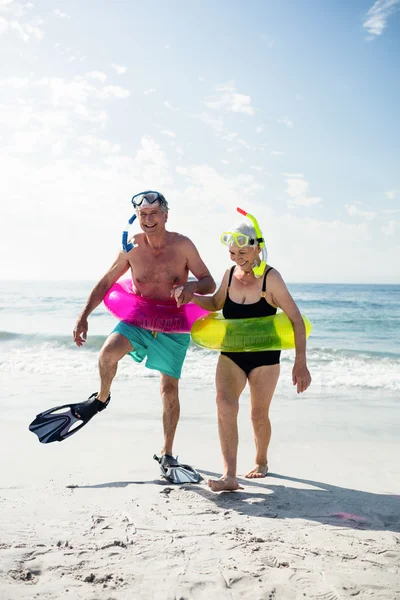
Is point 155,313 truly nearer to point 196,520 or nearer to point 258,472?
point 258,472

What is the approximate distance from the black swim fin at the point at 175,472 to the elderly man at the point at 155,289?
0.06 metres

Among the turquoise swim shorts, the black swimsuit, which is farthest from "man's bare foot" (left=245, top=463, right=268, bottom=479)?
the turquoise swim shorts

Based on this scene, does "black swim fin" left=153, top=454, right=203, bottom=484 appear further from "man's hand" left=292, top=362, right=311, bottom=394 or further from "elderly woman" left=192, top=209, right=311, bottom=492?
"man's hand" left=292, top=362, right=311, bottom=394

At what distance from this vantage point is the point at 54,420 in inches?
169

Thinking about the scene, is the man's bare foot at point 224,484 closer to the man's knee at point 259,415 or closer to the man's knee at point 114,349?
the man's knee at point 259,415

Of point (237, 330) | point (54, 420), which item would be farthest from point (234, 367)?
point (54, 420)

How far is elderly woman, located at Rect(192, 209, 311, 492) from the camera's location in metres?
3.83

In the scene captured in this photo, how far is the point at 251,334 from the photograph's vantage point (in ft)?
12.8

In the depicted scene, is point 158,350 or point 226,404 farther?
point 158,350

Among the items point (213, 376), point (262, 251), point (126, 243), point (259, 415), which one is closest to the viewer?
point (262, 251)

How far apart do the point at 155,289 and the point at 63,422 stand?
4.20 feet

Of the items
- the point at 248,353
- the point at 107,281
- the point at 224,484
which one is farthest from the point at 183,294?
the point at 224,484

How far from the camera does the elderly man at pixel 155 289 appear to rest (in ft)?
14.1

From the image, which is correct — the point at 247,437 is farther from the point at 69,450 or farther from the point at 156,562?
the point at 156,562
